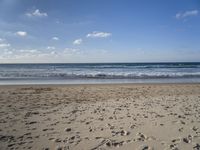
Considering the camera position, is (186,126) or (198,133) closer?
(198,133)

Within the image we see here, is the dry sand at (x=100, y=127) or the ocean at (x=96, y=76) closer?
the dry sand at (x=100, y=127)

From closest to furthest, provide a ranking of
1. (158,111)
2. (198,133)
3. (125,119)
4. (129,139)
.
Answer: (129,139) < (198,133) < (125,119) < (158,111)

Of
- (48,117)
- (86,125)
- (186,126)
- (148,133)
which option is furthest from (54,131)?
(186,126)

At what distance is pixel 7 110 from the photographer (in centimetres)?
615

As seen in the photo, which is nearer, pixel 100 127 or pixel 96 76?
pixel 100 127

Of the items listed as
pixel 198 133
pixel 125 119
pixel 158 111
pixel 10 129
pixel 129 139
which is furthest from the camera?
pixel 158 111

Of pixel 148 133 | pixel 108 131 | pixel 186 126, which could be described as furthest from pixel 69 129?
pixel 186 126

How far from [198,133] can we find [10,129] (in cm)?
411

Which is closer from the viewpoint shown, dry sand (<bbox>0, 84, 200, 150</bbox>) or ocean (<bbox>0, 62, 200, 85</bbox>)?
dry sand (<bbox>0, 84, 200, 150</bbox>)

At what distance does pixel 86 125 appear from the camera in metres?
4.71

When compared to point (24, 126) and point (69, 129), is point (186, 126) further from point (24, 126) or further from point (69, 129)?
point (24, 126)

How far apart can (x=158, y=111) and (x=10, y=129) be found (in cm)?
413

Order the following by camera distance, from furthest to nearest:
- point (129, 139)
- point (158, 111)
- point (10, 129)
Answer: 1. point (158, 111)
2. point (10, 129)
3. point (129, 139)

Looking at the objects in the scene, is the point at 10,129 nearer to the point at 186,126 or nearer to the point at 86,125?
the point at 86,125
